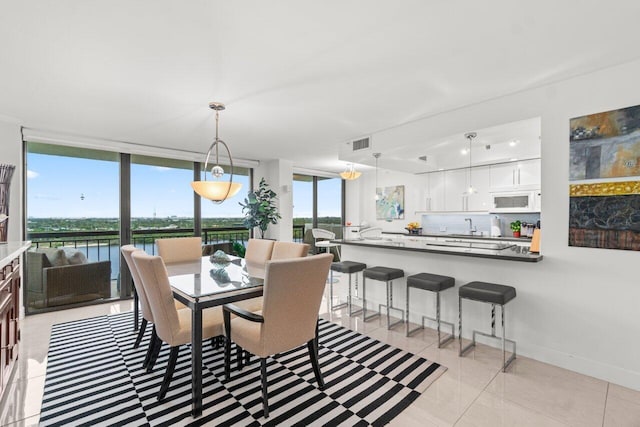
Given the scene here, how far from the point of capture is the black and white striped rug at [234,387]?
1.91 m

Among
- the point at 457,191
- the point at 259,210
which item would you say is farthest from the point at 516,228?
the point at 259,210

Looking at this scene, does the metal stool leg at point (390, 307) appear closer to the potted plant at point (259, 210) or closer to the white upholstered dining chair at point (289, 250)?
the white upholstered dining chair at point (289, 250)

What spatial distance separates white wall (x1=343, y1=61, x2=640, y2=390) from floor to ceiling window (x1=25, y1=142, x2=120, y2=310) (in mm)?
4974

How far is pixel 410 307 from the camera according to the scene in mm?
3600

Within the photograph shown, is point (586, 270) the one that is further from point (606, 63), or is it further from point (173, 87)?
point (173, 87)

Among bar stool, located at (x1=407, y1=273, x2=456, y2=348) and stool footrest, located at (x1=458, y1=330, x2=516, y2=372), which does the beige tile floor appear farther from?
bar stool, located at (x1=407, y1=273, x2=456, y2=348)

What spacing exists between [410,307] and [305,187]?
419 centimetres

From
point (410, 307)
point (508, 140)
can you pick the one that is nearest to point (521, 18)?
point (508, 140)

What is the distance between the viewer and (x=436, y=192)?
19.6 ft

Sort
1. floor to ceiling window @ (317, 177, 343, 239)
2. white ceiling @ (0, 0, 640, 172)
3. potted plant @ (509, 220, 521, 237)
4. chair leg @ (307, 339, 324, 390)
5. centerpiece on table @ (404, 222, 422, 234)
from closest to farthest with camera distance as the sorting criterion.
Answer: white ceiling @ (0, 0, 640, 172), chair leg @ (307, 339, 324, 390), potted plant @ (509, 220, 521, 237), centerpiece on table @ (404, 222, 422, 234), floor to ceiling window @ (317, 177, 343, 239)

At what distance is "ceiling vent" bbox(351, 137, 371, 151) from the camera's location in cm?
419

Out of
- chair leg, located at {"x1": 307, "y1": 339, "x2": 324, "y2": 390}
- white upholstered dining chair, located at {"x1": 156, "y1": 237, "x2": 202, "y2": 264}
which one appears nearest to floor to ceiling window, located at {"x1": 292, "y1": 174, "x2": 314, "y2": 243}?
white upholstered dining chair, located at {"x1": 156, "y1": 237, "x2": 202, "y2": 264}

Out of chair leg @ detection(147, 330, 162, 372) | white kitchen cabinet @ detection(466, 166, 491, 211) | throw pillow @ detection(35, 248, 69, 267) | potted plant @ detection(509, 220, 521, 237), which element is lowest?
chair leg @ detection(147, 330, 162, 372)

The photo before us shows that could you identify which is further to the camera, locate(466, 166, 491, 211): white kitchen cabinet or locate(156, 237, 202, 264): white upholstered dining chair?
locate(466, 166, 491, 211): white kitchen cabinet
